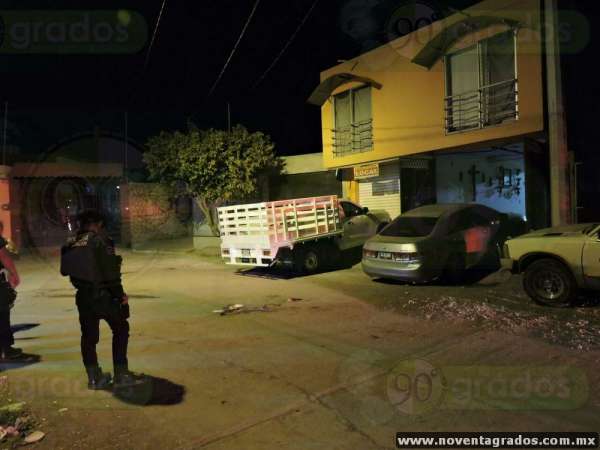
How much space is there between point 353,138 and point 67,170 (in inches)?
733

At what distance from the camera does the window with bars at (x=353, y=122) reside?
17188 mm

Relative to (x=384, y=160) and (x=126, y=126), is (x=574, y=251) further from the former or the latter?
(x=126, y=126)

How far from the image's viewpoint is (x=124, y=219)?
2433cm

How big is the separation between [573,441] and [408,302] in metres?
4.80

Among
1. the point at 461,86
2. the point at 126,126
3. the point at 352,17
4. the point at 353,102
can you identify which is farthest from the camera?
the point at 126,126

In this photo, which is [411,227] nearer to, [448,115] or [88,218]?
[448,115]

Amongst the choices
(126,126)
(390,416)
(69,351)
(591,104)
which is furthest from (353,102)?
(126,126)

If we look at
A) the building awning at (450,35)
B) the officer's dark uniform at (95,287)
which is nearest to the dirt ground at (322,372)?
the officer's dark uniform at (95,287)

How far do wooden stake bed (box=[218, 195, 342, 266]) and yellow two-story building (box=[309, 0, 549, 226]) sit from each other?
14.2 ft

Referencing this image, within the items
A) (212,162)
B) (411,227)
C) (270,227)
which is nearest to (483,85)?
(411,227)

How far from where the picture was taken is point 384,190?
17.8m

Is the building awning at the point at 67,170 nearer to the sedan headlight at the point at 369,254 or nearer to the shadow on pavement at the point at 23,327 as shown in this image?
the shadow on pavement at the point at 23,327

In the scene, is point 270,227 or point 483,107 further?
point 483,107
